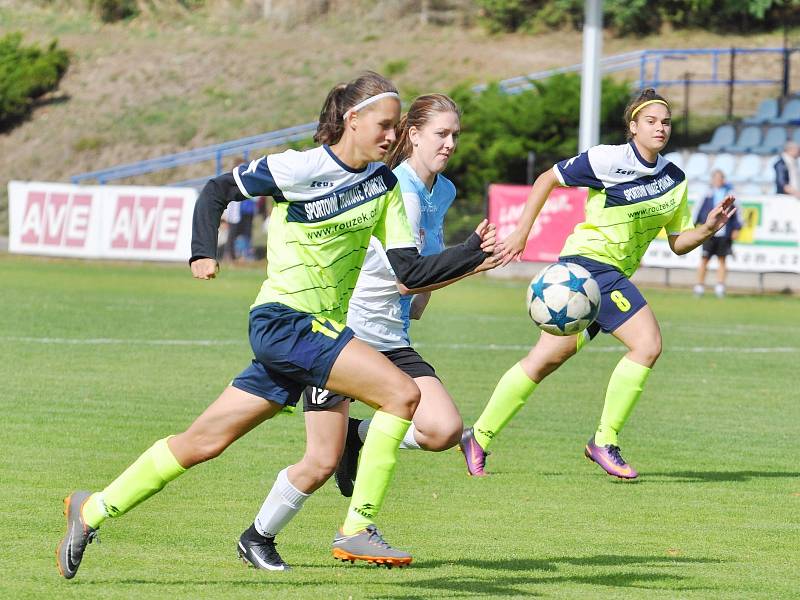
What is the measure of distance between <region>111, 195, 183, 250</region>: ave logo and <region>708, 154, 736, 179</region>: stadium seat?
10.3 meters

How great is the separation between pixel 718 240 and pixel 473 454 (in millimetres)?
15902

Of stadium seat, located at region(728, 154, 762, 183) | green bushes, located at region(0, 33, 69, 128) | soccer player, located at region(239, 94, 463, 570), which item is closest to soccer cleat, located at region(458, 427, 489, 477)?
soccer player, located at region(239, 94, 463, 570)

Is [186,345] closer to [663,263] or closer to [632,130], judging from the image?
[632,130]

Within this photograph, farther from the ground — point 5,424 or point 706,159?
point 5,424

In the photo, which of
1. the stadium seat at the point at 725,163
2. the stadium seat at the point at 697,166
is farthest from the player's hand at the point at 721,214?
the stadium seat at the point at 725,163

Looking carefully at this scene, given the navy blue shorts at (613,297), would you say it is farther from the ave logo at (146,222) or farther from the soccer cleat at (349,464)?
the ave logo at (146,222)

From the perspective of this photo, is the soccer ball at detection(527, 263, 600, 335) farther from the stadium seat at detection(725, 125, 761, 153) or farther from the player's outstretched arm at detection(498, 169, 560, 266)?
the stadium seat at detection(725, 125, 761, 153)

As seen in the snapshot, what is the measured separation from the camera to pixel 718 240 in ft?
77.7

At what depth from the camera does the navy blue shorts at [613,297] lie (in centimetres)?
870

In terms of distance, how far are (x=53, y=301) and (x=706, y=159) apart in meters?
14.3

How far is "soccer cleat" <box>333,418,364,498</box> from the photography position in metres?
7.32

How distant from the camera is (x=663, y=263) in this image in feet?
84.3

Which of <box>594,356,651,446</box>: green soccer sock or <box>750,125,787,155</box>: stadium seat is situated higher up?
<box>594,356,651,446</box>: green soccer sock

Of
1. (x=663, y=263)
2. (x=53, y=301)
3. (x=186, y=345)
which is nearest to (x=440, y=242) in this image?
(x=186, y=345)
